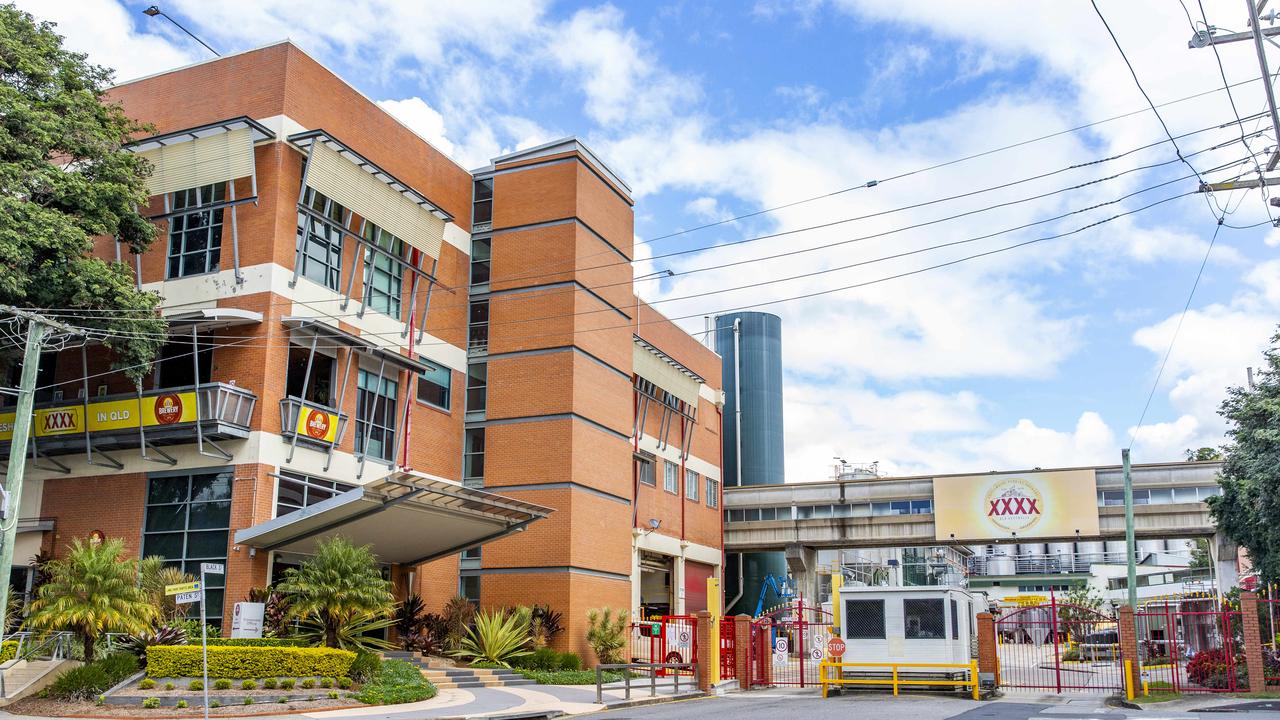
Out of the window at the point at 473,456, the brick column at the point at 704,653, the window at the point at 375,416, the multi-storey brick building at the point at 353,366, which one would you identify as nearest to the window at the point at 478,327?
the multi-storey brick building at the point at 353,366

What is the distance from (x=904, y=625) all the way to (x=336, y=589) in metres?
14.3

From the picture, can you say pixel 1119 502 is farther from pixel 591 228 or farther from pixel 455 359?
pixel 455 359

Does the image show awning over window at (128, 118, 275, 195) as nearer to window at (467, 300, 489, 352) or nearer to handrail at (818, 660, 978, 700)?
window at (467, 300, 489, 352)

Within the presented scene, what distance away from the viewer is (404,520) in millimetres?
27969

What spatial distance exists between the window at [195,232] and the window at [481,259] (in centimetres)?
1067

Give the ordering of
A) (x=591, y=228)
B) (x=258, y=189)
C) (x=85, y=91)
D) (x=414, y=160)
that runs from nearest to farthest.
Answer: (x=85, y=91)
(x=258, y=189)
(x=414, y=160)
(x=591, y=228)

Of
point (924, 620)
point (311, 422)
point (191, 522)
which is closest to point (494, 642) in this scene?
point (311, 422)

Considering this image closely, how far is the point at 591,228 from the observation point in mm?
38781

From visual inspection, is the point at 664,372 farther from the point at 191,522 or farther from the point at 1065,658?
the point at 191,522

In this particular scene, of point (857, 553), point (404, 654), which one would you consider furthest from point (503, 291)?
point (857, 553)

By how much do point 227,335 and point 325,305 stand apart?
2988 mm

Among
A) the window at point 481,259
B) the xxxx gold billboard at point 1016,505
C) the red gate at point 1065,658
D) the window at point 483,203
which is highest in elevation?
the window at point 483,203

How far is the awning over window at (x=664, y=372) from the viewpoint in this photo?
4556 centimetres

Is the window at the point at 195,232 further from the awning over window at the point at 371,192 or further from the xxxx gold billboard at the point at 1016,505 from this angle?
the xxxx gold billboard at the point at 1016,505
